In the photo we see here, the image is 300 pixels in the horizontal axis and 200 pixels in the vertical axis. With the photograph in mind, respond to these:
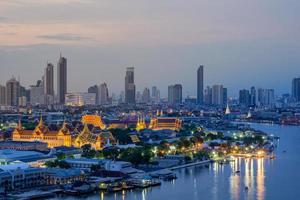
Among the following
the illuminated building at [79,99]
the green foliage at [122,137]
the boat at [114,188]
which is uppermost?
the illuminated building at [79,99]

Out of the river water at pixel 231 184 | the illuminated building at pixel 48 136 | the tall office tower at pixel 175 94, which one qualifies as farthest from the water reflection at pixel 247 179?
the tall office tower at pixel 175 94

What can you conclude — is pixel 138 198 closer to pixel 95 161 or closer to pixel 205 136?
pixel 95 161

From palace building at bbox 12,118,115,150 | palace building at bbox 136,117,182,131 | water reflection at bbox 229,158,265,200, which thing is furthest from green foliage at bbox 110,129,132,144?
palace building at bbox 136,117,182,131

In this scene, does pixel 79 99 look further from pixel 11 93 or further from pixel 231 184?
pixel 231 184

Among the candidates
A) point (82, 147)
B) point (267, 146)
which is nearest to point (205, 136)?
point (267, 146)

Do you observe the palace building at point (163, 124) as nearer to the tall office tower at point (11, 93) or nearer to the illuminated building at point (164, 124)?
the illuminated building at point (164, 124)

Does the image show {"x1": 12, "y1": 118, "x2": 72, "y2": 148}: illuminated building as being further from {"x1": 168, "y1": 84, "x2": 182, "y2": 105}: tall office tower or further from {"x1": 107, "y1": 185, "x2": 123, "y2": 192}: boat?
{"x1": 168, "y1": 84, "x2": 182, "y2": 105}: tall office tower
